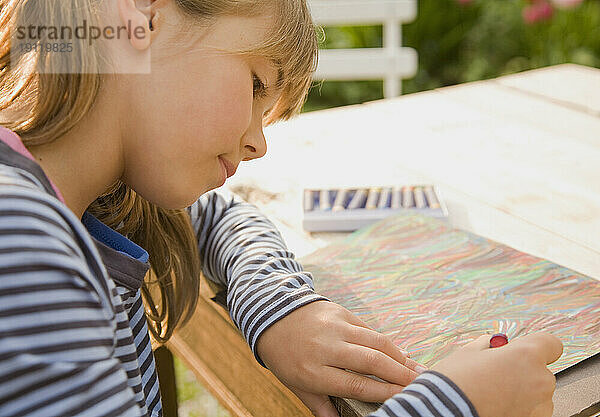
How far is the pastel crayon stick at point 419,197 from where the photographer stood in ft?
3.29

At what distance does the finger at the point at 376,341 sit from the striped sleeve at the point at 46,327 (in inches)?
8.9

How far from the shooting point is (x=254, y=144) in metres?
0.76

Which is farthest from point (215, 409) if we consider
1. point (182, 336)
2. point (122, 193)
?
point (122, 193)

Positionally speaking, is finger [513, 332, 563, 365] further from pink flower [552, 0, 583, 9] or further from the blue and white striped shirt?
pink flower [552, 0, 583, 9]

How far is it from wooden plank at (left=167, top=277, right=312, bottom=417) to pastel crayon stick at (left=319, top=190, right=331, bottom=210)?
0.63 ft

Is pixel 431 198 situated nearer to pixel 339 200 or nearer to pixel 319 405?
pixel 339 200

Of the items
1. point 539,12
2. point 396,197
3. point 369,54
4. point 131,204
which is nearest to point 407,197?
point 396,197

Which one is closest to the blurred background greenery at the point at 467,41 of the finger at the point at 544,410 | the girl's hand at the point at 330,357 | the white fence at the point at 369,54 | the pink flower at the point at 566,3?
the pink flower at the point at 566,3

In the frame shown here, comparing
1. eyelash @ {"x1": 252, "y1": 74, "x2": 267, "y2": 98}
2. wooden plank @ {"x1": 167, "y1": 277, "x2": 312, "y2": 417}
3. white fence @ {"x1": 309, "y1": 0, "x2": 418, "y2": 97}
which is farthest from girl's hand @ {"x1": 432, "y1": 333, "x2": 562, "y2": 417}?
white fence @ {"x1": 309, "y1": 0, "x2": 418, "y2": 97}

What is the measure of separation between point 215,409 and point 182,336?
73 centimetres

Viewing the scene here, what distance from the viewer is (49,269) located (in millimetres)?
494

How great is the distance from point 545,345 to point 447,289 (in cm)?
18

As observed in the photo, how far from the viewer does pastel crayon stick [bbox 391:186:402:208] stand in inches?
39.7

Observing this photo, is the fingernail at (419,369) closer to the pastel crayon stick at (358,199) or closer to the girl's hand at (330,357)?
the girl's hand at (330,357)
